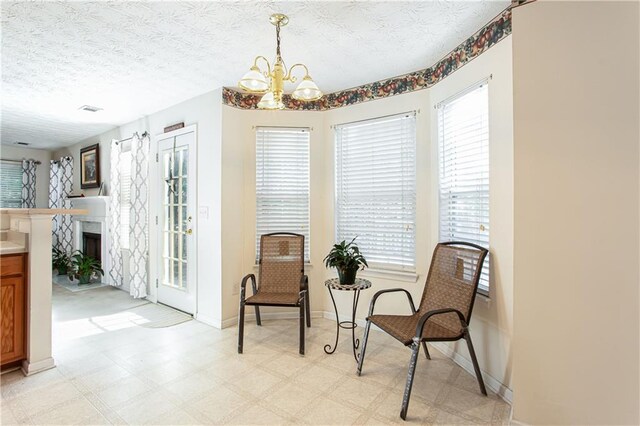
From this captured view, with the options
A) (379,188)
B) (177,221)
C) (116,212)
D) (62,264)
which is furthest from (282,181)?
(62,264)

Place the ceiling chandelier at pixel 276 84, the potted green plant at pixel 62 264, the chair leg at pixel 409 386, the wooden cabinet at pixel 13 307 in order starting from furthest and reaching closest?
the potted green plant at pixel 62 264
the wooden cabinet at pixel 13 307
the ceiling chandelier at pixel 276 84
the chair leg at pixel 409 386

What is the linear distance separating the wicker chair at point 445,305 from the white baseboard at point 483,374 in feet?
0.31

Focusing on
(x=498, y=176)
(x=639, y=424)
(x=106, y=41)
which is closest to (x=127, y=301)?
(x=106, y=41)

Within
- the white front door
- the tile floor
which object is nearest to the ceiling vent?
the white front door

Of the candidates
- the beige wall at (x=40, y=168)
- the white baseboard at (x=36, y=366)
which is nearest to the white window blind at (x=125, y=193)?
the white baseboard at (x=36, y=366)

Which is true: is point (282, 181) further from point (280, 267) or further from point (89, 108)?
point (89, 108)

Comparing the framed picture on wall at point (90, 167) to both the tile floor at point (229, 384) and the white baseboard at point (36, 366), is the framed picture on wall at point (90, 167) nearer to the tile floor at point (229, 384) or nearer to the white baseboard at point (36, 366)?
the tile floor at point (229, 384)

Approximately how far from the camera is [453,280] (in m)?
2.30

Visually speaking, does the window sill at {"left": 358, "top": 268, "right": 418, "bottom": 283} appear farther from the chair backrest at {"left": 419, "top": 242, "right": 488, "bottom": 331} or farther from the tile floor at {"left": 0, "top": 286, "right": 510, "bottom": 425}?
the tile floor at {"left": 0, "top": 286, "right": 510, "bottom": 425}

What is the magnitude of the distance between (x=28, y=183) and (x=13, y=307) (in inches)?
209

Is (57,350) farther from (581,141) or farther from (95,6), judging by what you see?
(581,141)

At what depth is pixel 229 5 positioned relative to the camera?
1920 mm

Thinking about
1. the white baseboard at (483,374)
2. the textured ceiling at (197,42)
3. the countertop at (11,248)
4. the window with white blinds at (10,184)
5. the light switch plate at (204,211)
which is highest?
the textured ceiling at (197,42)

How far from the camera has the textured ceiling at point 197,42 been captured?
1.98m
